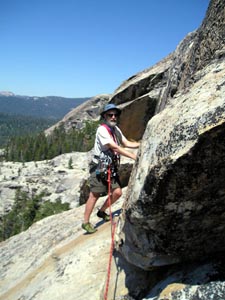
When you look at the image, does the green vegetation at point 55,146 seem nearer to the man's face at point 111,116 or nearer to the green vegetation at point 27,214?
the green vegetation at point 27,214

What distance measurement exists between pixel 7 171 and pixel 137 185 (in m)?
103

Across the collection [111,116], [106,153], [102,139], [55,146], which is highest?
[55,146]

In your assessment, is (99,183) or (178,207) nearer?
(178,207)

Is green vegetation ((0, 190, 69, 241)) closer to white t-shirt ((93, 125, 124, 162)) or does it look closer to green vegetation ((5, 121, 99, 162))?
white t-shirt ((93, 125, 124, 162))

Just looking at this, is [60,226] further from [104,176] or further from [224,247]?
[224,247]

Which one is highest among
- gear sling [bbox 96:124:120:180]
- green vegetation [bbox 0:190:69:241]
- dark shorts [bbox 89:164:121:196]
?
gear sling [bbox 96:124:120:180]

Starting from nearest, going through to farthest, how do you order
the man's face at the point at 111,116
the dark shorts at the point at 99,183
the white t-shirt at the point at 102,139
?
the white t-shirt at the point at 102,139
the man's face at the point at 111,116
the dark shorts at the point at 99,183

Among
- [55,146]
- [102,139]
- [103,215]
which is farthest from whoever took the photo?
[55,146]

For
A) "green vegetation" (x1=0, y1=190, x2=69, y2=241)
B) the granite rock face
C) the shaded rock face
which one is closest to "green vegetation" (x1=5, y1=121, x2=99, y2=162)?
"green vegetation" (x1=0, y1=190, x2=69, y2=241)

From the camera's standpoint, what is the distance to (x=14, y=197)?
81.8 metres

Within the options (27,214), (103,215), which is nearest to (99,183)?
(103,215)

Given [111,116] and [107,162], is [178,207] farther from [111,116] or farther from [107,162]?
[111,116]

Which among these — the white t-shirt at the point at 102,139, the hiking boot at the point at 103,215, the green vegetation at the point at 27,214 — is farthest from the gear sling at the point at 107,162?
the green vegetation at the point at 27,214

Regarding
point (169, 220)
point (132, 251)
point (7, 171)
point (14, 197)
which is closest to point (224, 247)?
point (169, 220)
